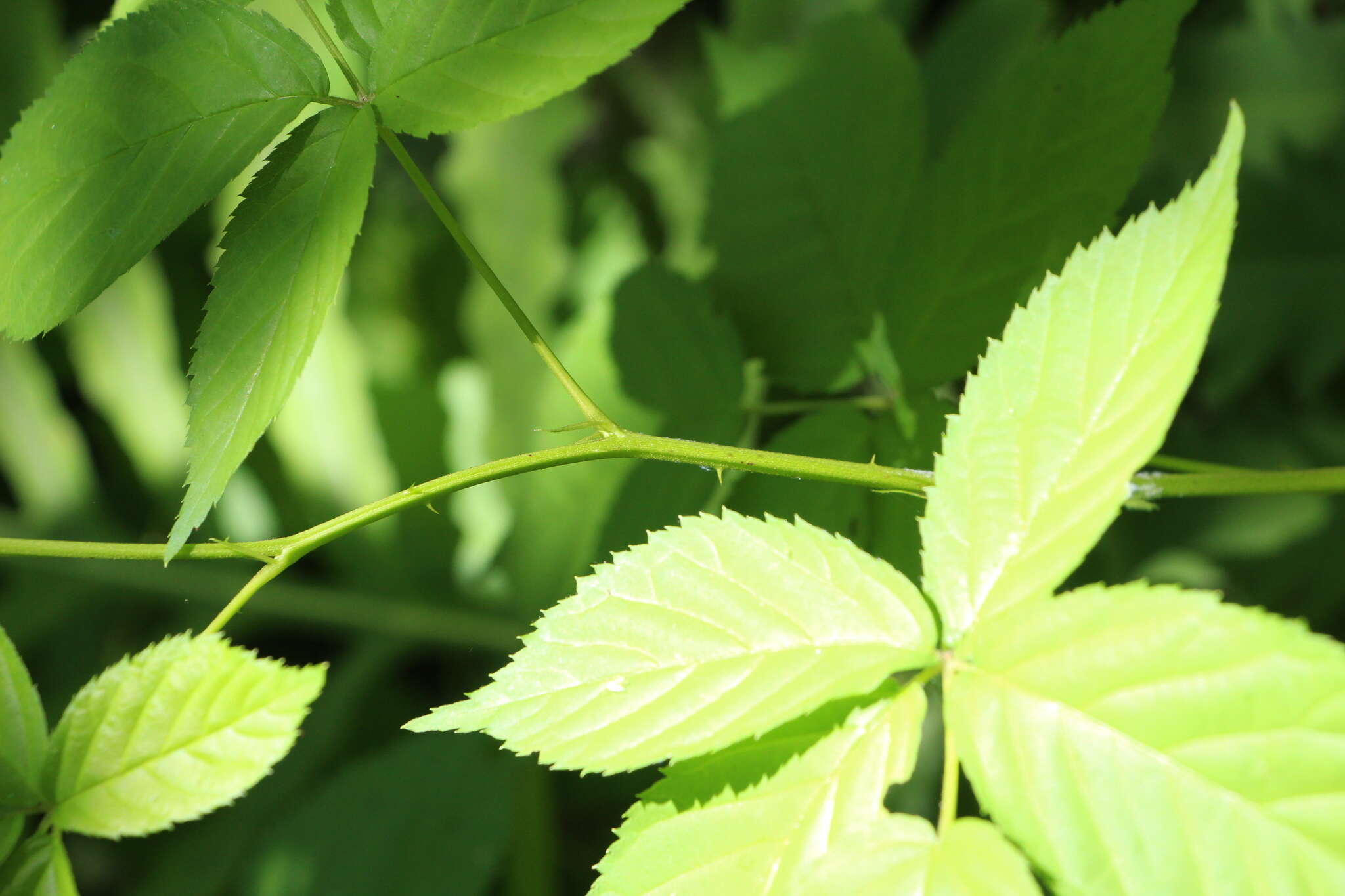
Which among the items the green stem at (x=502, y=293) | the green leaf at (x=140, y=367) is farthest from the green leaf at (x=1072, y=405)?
the green leaf at (x=140, y=367)

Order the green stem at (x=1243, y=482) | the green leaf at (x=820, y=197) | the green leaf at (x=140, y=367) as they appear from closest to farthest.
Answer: the green stem at (x=1243, y=482) → the green leaf at (x=820, y=197) → the green leaf at (x=140, y=367)

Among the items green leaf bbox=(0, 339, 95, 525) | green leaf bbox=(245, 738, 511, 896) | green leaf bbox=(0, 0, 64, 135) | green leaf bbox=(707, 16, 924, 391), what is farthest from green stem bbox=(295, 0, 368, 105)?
green leaf bbox=(0, 339, 95, 525)

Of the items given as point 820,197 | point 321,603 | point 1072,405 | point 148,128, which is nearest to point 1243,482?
point 1072,405

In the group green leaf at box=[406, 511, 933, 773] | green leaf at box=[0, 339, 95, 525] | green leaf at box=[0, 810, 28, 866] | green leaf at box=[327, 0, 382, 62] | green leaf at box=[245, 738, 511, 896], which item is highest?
green leaf at box=[327, 0, 382, 62]

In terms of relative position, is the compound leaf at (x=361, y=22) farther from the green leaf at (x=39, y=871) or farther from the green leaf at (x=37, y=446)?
the green leaf at (x=37, y=446)

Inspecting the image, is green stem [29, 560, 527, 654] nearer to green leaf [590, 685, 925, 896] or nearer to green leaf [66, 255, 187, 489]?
green leaf [66, 255, 187, 489]

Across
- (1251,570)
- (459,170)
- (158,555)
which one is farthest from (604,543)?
(1251,570)

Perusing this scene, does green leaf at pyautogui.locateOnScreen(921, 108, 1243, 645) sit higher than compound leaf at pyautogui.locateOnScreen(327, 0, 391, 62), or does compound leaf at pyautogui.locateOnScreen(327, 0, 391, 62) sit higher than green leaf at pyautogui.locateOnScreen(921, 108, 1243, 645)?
compound leaf at pyautogui.locateOnScreen(327, 0, 391, 62)
